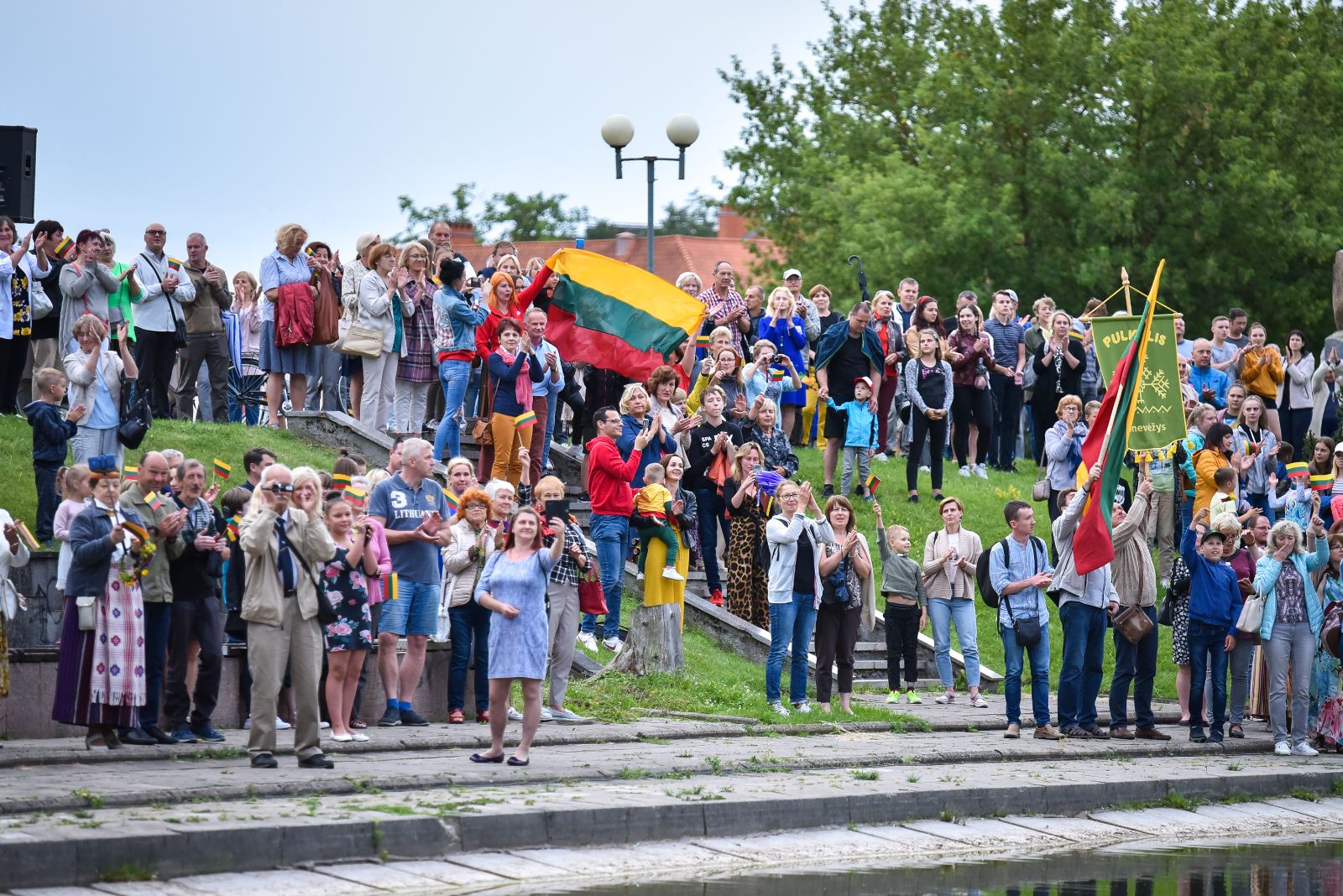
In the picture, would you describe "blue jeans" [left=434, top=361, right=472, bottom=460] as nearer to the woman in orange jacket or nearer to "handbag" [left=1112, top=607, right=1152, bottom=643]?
"handbag" [left=1112, top=607, right=1152, bottom=643]

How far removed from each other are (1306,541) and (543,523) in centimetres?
825

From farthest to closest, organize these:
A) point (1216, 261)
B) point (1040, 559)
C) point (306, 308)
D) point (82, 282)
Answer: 1. point (1216, 261)
2. point (306, 308)
3. point (82, 282)
4. point (1040, 559)

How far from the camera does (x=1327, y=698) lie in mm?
16469

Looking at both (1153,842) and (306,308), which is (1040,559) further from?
(306,308)

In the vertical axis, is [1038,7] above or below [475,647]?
above

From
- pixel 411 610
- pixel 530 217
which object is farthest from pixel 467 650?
pixel 530 217

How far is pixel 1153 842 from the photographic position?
1201cm

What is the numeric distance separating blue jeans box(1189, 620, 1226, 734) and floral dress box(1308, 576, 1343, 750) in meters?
0.90

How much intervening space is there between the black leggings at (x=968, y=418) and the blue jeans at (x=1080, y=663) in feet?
26.3

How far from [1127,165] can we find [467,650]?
2668 centimetres

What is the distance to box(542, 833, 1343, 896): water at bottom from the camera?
9672 mm

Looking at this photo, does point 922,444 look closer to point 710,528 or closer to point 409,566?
point 710,528

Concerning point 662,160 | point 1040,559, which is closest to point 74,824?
point 1040,559

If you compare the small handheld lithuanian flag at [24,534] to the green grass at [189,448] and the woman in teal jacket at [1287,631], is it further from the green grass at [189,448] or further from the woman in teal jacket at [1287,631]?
the woman in teal jacket at [1287,631]
